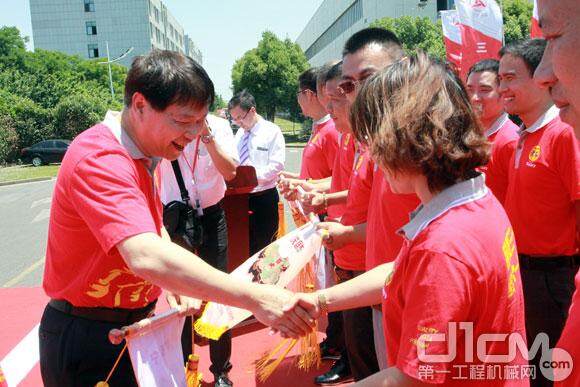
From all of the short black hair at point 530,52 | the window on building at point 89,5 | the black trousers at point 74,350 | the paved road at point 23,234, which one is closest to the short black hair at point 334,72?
the short black hair at point 530,52

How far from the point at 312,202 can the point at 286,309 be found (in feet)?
4.52

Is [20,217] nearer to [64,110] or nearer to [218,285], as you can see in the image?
[218,285]

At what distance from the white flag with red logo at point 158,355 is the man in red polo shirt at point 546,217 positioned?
1.82m

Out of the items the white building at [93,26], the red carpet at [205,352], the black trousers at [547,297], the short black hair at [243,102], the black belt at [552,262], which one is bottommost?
the red carpet at [205,352]

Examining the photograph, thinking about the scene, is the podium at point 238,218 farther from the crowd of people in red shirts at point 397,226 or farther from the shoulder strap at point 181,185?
the crowd of people in red shirts at point 397,226

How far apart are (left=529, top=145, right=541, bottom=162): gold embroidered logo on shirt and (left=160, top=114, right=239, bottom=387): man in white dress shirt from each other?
2017 mm

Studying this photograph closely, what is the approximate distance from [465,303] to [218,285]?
0.94 metres

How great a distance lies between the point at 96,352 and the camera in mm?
2014

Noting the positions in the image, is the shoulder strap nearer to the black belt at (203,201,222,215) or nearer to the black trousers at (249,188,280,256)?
the black belt at (203,201,222,215)

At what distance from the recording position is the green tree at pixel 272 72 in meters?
39.7

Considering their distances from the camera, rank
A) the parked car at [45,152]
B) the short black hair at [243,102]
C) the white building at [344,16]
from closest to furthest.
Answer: the short black hair at [243,102]
the parked car at [45,152]
the white building at [344,16]

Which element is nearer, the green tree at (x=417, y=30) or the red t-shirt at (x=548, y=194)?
the red t-shirt at (x=548, y=194)

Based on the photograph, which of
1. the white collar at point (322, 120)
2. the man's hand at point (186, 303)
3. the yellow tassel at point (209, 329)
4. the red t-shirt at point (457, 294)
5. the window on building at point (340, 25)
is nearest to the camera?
the red t-shirt at point (457, 294)

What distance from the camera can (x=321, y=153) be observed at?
4.65m
